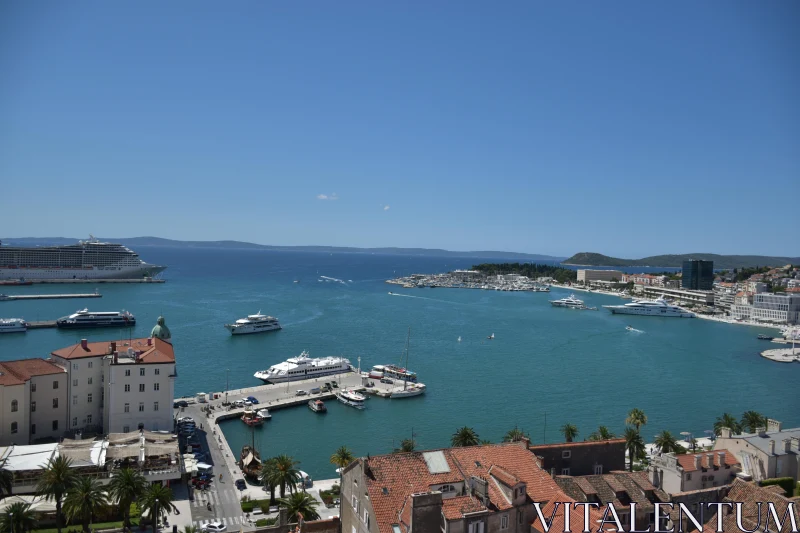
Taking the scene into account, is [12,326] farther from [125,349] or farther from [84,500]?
[84,500]

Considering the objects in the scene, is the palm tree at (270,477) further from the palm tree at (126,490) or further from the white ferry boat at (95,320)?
the white ferry boat at (95,320)

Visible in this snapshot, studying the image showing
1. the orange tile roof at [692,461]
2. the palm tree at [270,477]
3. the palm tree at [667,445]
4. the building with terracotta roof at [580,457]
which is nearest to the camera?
the building with terracotta roof at [580,457]

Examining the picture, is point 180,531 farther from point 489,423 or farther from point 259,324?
point 259,324

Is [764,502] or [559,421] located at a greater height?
[764,502]

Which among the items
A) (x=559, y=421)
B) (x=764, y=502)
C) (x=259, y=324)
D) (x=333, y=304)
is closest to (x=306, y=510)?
(x=764, y=502)

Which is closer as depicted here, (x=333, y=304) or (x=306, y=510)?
(x=306, y=510)

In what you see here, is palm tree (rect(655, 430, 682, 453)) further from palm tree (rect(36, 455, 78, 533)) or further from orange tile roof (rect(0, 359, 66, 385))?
orange tile roof (rect(0, 359, 66, 385))

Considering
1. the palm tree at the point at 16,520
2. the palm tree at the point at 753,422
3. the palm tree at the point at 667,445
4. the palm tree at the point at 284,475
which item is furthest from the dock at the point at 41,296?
the palm tree at the point at 753,422
